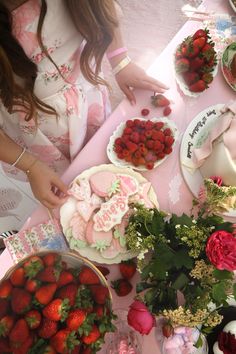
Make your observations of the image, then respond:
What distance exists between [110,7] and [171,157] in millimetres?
354

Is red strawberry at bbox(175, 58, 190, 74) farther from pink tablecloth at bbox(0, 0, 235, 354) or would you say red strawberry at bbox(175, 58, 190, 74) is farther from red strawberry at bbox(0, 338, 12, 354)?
red strawberry at bbox(0, 338, 12, 354)

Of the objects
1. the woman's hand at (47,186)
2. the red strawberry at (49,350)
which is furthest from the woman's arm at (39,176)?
the red strawberry at (49,350)

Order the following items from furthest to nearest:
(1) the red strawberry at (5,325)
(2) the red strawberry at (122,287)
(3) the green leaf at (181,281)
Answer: (2) the red strawberry at (122,287) → (3) the green leaf at (181,281) → (1) the red strawberry at (5,325)

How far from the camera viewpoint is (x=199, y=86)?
3.14 ft

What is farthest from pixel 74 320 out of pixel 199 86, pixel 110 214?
pixel 199 86

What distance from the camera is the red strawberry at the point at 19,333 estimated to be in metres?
0.57

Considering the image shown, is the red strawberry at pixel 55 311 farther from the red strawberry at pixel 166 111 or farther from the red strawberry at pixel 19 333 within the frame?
the red strawberry at pixel 166 111

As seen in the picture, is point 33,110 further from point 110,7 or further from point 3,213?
point 3,213

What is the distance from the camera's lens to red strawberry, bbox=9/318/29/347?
573 mm

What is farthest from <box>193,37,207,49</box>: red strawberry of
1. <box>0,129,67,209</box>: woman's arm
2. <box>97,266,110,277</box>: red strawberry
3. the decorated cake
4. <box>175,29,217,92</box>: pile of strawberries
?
<box>97,266,110,277</box>: red strawberry

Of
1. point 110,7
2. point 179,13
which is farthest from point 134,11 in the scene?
point 110,7

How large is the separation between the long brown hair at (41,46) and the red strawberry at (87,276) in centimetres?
40

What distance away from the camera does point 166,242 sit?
0.71 meters

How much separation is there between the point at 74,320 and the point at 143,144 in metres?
0.43
